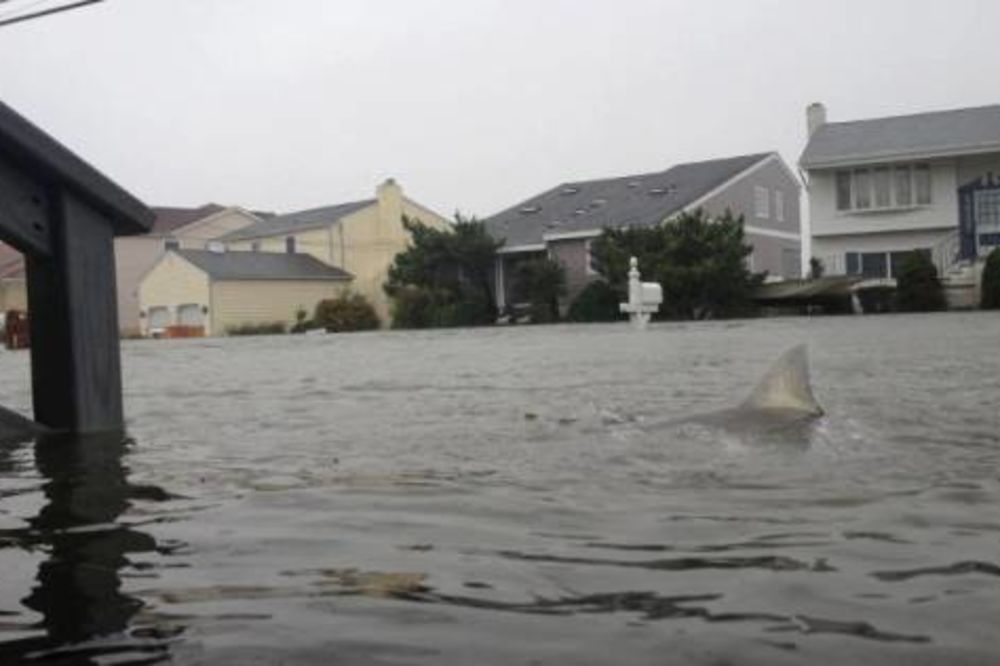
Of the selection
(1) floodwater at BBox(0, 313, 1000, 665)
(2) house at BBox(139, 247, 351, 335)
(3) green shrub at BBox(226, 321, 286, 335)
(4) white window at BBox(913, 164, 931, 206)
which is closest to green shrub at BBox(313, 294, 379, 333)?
(3) green shrub at BBox(226, 321, 286, 335)

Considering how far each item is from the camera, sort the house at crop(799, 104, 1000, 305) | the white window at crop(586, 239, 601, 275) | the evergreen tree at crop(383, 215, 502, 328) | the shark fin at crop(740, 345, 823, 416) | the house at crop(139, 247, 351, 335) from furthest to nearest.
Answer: the house at crop(139, 247, 351, 335), the evergreen tree at crop(383, 215, 502, 328), the white window at crop(586, 239, 601, 275), the house at crop(799, 104, 1000, 305), the shark fin at crop(740, 345, 823, 416)

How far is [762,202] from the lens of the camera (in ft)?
146

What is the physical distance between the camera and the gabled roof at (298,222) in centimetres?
5534

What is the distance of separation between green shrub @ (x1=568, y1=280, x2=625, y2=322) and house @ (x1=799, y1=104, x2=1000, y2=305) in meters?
7.31

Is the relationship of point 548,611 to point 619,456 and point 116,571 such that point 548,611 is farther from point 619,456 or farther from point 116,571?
point 619,456

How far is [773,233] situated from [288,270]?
21.3m

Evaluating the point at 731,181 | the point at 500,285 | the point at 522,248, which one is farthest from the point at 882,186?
the point at 500,285

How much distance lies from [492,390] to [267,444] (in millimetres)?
3580

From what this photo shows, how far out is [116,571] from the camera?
318cm

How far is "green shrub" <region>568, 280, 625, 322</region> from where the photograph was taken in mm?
35031

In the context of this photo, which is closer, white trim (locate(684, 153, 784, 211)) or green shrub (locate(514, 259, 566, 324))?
green shrub (locate(514, 259, 566, 324))

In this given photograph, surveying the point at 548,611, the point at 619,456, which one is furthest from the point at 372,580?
the point at 619,456

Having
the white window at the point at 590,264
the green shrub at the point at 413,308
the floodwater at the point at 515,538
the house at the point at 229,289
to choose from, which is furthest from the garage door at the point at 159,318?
the floodwater at the point at 515,538

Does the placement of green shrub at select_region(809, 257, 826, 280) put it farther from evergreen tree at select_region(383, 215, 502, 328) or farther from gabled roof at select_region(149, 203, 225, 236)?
gabled roof at select_region(149, 203, 225, 236)
